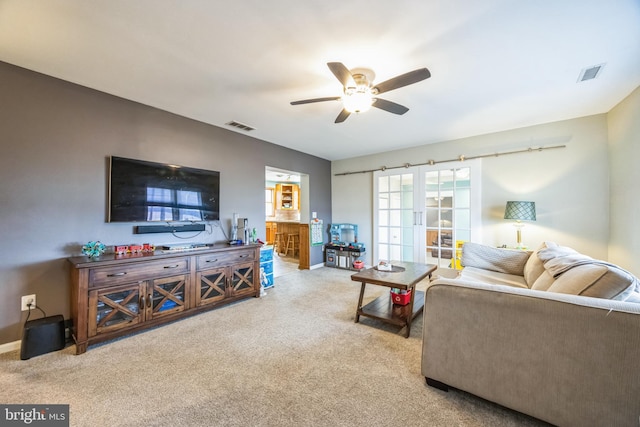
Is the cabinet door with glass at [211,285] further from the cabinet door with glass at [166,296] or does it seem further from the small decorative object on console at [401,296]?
the small decorative object on console at [401,296]

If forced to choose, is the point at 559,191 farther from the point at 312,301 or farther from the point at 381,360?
the point at 312,301

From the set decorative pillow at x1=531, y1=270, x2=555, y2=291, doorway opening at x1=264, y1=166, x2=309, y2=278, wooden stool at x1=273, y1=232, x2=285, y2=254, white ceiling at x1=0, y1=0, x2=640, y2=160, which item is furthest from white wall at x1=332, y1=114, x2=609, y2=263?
wooden stool at x1=273, y1=232, x2=285, y2=254

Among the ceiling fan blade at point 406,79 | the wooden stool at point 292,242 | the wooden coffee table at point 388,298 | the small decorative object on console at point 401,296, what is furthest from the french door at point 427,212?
the ceiling fan blade at point 406,79

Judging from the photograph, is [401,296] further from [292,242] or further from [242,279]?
[292,242]

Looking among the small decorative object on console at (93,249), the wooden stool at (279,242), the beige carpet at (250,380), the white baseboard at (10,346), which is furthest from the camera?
the wooden stool at (279,242)

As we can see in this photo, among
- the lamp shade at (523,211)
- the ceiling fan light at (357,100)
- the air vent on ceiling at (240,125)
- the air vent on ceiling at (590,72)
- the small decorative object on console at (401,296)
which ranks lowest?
the small decorative object on console at (401,296)

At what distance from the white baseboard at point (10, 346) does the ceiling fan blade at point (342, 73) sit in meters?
3.54

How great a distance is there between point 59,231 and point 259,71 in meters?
2.45

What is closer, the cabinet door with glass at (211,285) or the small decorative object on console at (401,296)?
the small decorative object on console at (401,296)

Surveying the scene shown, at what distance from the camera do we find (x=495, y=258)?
313 centimetres

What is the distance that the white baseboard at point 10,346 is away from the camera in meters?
2.09

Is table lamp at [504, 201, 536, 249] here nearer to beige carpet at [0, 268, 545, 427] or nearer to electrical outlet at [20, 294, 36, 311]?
beige carpet at [0, 268, 545, 427]

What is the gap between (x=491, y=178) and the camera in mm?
4000

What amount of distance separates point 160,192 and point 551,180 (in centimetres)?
533
